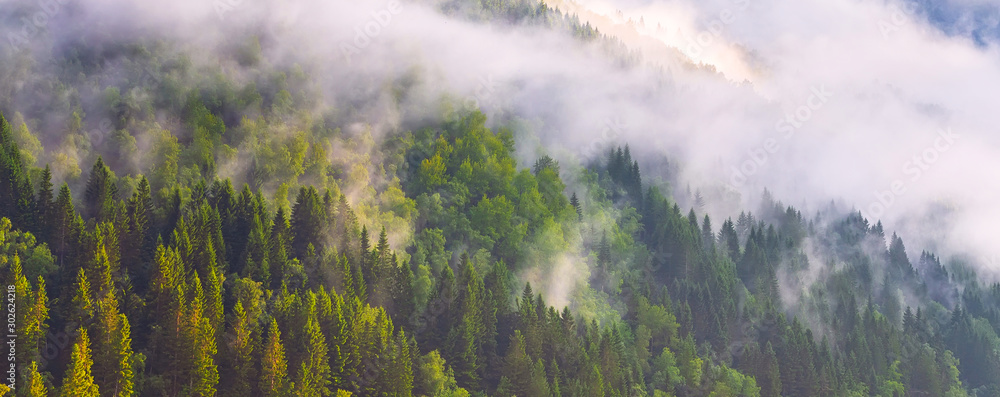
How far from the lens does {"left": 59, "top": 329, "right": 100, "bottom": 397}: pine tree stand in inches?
3745

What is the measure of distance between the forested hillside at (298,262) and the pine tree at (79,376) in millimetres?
240

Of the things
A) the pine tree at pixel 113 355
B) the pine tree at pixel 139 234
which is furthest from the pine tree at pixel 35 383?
the pine tree at pixel 139 234

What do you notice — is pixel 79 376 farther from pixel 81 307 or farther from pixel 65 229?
pixel 65 229

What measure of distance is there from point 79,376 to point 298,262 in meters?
40.7

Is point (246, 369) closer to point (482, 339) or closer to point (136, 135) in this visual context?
point (482, 339)

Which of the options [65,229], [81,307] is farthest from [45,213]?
[81,307]

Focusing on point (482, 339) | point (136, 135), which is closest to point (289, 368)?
point (482, 339)

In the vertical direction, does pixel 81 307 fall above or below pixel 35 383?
above

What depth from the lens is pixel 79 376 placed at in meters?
96.0

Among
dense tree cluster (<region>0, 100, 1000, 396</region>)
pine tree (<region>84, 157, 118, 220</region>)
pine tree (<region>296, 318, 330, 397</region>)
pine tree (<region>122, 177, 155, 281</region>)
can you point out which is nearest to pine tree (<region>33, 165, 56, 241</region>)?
dense tree cluster (<region>0, 100, 1000, 396</region>)

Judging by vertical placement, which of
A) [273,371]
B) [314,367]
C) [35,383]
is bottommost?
[35,383]

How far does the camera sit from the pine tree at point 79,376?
95125 millimetres

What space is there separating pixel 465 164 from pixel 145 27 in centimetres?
5953

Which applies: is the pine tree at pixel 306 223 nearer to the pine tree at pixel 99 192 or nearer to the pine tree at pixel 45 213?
the pine tree at pixel 99 192
